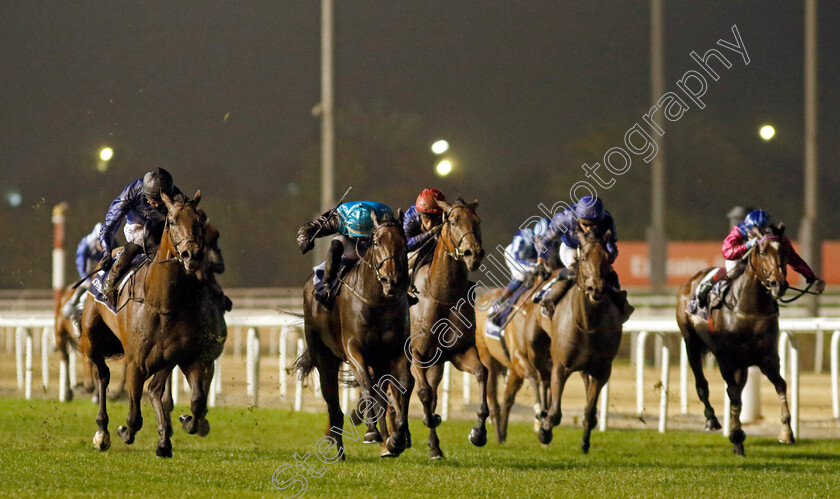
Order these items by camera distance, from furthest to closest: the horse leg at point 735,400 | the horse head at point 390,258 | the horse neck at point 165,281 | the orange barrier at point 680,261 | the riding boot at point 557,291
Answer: the orange barrier at point 680,261 → the riding boot at point 557,291 → the horse leg at point 735,400 → the horse neck at point 165,281 → the horse head at point 390,258

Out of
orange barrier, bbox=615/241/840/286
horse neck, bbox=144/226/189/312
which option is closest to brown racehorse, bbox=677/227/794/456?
horse neck, bbox=144/226/189/312

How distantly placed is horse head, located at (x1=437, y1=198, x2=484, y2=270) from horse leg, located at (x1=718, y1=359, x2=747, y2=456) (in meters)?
2.86

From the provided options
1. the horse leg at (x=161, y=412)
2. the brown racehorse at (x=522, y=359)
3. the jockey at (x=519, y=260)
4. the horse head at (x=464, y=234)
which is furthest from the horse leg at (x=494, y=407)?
the horse leg at (x=161, y=412)

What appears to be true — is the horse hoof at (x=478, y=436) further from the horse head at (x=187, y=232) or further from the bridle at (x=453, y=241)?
the horse head at (x=187, y=232)

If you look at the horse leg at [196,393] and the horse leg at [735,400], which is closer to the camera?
the horse leg at [196,393]

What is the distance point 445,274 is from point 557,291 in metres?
1.61

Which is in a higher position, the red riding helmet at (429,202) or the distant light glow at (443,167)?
the distant light glow at (443,167)

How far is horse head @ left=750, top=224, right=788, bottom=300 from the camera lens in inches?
337

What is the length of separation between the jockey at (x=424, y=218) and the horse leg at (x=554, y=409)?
1.43 metres

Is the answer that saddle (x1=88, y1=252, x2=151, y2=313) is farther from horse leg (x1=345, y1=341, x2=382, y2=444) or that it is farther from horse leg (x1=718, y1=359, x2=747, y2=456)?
horse leg (x1=718, y1=359, x2=747, y2=456)

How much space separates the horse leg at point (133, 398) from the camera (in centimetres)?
786

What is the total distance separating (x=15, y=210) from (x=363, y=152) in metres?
12.3

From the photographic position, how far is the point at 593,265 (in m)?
8.34

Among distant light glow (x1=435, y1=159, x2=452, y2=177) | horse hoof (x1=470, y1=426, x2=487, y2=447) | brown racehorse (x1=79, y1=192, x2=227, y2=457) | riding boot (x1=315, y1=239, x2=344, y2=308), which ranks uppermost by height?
distant light glow (x1=435, y1=159, x2=452, y2=177)
